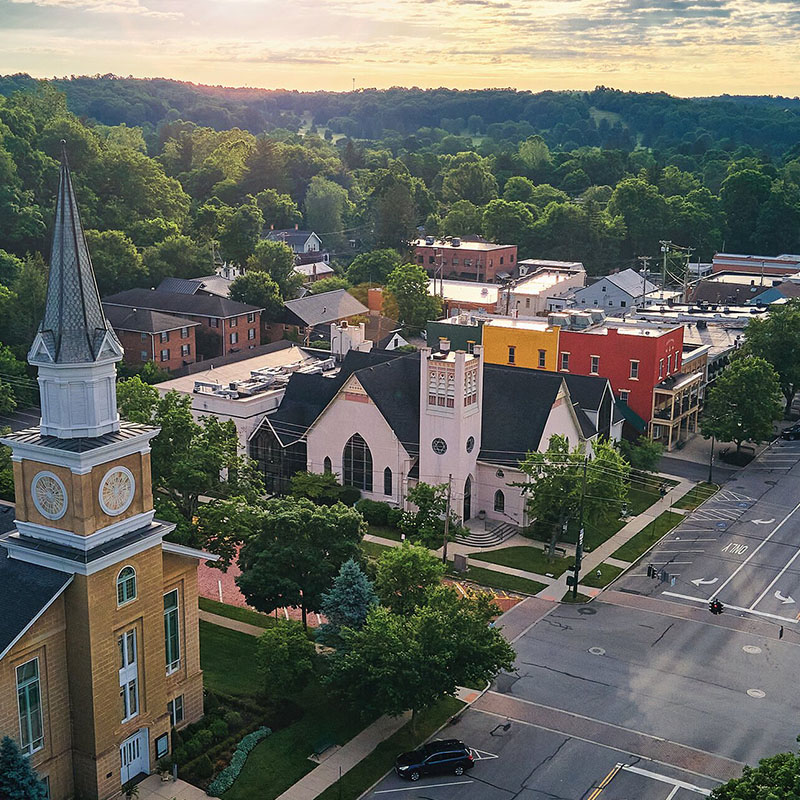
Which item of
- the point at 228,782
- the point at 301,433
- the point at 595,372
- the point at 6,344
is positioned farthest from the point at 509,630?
the point at 6,344

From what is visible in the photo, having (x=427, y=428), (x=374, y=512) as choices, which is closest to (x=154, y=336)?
(x=374, y=512)

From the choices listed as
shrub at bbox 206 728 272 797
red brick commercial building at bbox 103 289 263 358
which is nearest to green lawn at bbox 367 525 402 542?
shrub at bbox 206 728 272 797

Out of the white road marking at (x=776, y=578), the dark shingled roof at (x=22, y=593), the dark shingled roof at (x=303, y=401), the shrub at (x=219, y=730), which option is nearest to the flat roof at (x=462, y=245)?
the dark shingled roof at (x=303, y=401)

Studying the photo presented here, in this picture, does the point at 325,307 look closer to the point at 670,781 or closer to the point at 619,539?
the point at 619,539

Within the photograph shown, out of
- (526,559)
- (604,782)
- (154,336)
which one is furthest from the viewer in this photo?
(154,336)

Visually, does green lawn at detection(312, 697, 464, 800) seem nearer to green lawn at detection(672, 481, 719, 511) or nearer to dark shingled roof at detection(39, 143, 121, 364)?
dark shingled roof at detection(39, 143, 121, 364)

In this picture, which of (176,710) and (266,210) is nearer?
(176,710)
